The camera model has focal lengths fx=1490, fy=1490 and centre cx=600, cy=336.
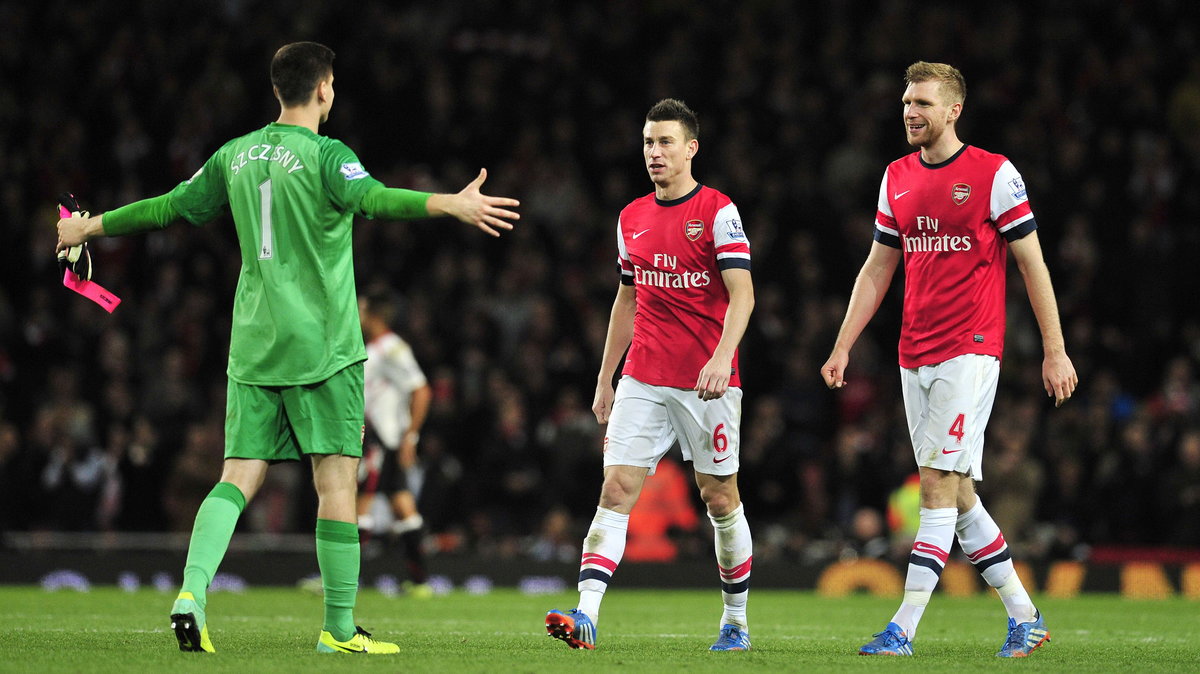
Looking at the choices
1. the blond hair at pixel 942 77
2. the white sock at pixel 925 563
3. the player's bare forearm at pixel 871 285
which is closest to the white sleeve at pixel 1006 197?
the blond hair at pixel 942 77

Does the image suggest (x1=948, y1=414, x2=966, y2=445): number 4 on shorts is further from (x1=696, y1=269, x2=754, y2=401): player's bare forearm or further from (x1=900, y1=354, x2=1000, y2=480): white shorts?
(x1=696, y1=269, x2=754, y2=401): player's bare forearm

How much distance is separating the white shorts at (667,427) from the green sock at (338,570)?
1440mm

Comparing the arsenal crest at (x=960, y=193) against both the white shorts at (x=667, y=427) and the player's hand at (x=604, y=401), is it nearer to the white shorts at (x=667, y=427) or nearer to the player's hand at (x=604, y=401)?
the white shorts at (x=667, y=427)

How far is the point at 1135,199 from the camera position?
57.8ft

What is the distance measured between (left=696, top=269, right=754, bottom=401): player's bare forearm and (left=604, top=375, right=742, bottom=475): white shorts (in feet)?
0.56

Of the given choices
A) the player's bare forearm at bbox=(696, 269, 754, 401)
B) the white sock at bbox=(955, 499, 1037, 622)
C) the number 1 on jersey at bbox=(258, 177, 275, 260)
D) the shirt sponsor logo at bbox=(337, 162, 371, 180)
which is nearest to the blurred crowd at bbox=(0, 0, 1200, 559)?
the white sock at bbox=(955, 499, 1037, 622)

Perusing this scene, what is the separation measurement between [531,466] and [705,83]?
624cm

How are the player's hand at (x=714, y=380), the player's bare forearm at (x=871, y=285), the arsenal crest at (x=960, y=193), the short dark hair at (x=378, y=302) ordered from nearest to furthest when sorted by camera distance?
the player's hand at (x=714, y=380), the arsenal crest at (x=960, y=193), the player's bare forearm at (x=871, y=285), the short dark hair at (x=378, y=302)

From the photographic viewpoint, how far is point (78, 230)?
642cm

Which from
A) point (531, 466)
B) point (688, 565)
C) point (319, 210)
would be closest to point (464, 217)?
point (319, 210)

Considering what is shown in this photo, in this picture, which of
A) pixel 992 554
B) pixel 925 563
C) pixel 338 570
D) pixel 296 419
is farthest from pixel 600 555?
pixel 992 554

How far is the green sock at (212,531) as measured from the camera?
5.96 m

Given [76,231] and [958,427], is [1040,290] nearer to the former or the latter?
[958,427]

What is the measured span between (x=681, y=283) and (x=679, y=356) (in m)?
0.35
